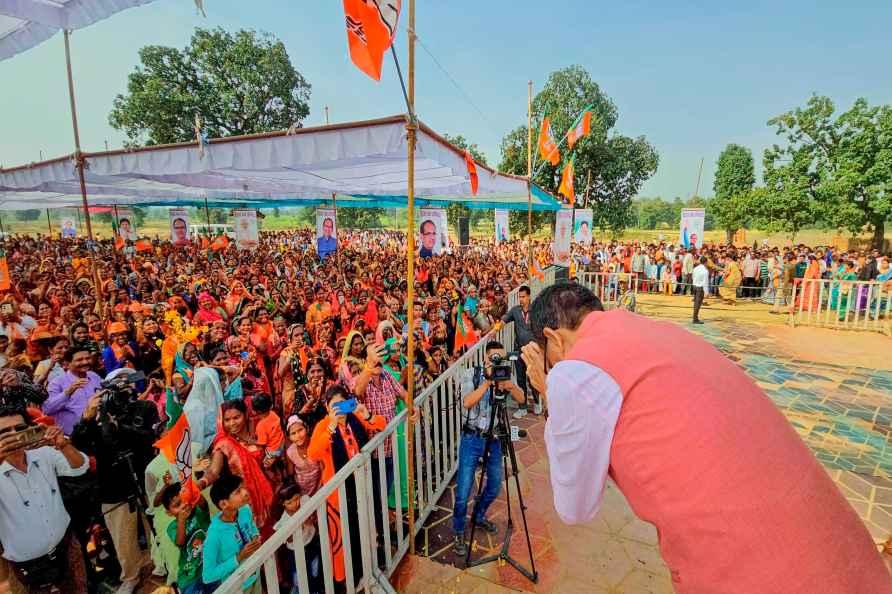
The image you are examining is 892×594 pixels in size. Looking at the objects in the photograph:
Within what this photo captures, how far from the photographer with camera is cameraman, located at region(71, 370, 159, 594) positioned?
0.28 m

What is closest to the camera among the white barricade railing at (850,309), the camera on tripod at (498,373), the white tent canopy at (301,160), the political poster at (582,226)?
the camera on tripod at (498,373)

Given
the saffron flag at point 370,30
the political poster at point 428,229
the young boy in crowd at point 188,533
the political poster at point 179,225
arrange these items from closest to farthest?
the saffron flag at point 370,30 < the young boy in crowd at point 188,533 < the political poster at point 428,229 < the political poster at point 179,225

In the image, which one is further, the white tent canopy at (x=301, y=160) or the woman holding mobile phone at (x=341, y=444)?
the white tent canopy at (x=301, y=160)

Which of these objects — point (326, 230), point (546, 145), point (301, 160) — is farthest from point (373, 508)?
point (326, 230)

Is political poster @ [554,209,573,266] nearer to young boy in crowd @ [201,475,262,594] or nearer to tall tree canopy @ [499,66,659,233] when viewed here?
young boy in crowd @ [201,475,262,594]

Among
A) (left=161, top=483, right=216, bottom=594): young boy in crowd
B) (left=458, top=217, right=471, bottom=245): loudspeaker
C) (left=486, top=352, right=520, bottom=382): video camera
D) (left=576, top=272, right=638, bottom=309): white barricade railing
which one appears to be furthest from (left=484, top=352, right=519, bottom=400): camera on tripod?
(left=458, top=217, right=471, bottom=245): loudspeaker

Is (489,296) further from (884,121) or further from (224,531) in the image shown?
(884,121)

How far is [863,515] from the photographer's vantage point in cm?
334

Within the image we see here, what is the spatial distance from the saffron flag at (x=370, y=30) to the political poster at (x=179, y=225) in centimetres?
1439

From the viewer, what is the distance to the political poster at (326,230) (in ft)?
35.3

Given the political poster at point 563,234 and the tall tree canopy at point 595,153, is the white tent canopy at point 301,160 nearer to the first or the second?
the political poster at point 563,234

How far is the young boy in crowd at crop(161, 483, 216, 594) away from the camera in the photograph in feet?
8.43

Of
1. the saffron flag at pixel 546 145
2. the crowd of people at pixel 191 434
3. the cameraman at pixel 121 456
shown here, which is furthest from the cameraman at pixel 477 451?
the saffron flag at pixel 546 145

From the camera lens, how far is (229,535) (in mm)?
2438
